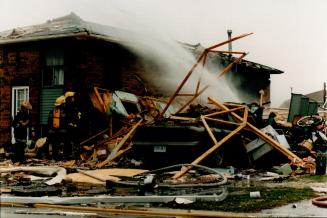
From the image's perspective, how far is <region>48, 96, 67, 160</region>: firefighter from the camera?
1449 centimetres

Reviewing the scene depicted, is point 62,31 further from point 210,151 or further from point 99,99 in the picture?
point 210,151

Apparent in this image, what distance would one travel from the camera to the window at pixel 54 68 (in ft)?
62.6

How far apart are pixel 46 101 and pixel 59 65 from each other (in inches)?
59.0

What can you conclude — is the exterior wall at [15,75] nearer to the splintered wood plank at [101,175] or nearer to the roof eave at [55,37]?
the roof eave at [55,37]

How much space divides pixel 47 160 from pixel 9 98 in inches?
258

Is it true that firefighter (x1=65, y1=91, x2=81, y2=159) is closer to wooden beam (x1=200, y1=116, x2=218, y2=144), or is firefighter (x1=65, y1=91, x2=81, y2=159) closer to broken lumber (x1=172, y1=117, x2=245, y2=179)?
wooden beam (x1=200, y1=116, x2=218, y2=144)

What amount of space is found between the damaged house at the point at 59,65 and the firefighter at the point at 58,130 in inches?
87.4

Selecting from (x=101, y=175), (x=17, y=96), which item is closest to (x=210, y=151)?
(x=101, y=175)

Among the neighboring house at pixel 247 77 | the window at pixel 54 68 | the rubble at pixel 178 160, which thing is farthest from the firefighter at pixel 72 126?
the neighboring house at pixel 247 77

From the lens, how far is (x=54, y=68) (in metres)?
19.3

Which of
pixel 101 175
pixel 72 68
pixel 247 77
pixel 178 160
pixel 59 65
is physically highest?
pixel 247 77

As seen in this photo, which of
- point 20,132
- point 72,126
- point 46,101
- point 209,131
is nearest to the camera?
point 209,131

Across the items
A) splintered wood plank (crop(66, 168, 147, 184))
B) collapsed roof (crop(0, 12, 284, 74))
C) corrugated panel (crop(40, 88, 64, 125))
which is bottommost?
splintered wood plank (crop(66, 168, 147, 184))

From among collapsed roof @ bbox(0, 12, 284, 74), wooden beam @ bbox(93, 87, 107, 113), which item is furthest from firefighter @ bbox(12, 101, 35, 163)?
collapsed roof @ bbox(0, 12, 284, 74)
